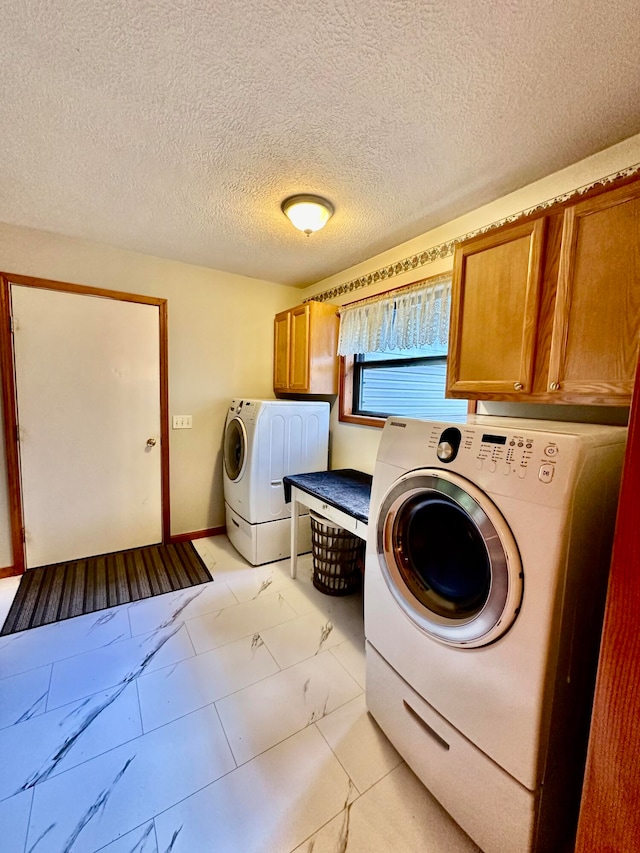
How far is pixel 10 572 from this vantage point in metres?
2.41

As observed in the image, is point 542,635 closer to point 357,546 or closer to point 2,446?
point 357,546

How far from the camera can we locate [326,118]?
1.27 meters

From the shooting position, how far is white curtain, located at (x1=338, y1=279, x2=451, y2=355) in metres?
2.00

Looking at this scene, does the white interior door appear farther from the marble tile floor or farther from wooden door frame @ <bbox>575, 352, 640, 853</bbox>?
wooden door frame @ <bbox>575, 352, 640, 853</bbox>

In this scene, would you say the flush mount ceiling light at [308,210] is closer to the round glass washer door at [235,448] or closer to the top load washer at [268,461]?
the top load washer at [268,461]

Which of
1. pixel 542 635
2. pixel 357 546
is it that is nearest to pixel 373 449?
pixel 357 546

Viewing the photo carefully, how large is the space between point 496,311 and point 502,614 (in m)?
1.15

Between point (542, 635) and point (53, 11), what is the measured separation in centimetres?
206

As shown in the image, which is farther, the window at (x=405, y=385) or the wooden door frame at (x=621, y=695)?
the window at (x=405, y=385)

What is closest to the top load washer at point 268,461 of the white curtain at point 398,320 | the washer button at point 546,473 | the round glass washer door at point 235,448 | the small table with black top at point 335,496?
the round glass washer door at point 235,448

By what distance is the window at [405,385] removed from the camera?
2.22 metres

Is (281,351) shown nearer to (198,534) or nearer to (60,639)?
(198,534)

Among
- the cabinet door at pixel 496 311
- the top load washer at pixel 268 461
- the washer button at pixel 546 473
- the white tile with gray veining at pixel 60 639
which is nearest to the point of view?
the washer button at pixel 546 473

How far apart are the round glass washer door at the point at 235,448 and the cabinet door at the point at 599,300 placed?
206 centimetres
